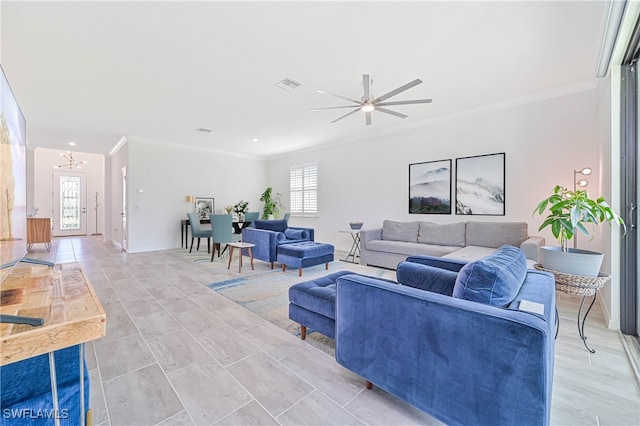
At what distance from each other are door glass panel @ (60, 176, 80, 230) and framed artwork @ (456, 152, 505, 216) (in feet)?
41.5

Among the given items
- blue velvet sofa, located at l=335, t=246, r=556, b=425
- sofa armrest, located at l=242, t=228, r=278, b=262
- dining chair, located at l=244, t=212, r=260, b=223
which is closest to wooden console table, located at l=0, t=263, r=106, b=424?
blue velvet sofa, located at l=335, t=246, r=556, b=425

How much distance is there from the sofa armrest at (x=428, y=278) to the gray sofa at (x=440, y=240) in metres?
1.88

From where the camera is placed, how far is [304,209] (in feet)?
25.5

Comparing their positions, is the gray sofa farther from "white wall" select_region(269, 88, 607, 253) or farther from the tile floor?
the tile floor

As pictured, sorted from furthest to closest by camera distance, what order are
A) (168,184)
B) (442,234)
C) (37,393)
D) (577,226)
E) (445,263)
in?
(168,184) → (442,234) → (445,263) → (577,226) → (37,393)

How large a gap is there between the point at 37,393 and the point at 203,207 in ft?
23.0

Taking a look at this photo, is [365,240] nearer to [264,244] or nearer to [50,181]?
[264,244]

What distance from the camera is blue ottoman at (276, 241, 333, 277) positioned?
420 centimetres

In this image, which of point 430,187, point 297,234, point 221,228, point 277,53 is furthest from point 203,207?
point 430,187

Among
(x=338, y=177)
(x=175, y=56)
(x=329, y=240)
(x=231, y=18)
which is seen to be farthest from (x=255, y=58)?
(x=329, y=240)

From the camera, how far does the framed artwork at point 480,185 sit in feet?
14.0

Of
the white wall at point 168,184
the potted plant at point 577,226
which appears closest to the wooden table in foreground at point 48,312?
the potted plant at point 577,226

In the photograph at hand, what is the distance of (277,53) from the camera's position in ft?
9.18

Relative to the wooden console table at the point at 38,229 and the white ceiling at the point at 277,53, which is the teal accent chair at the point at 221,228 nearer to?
the white ceiling at the point at 277,53
